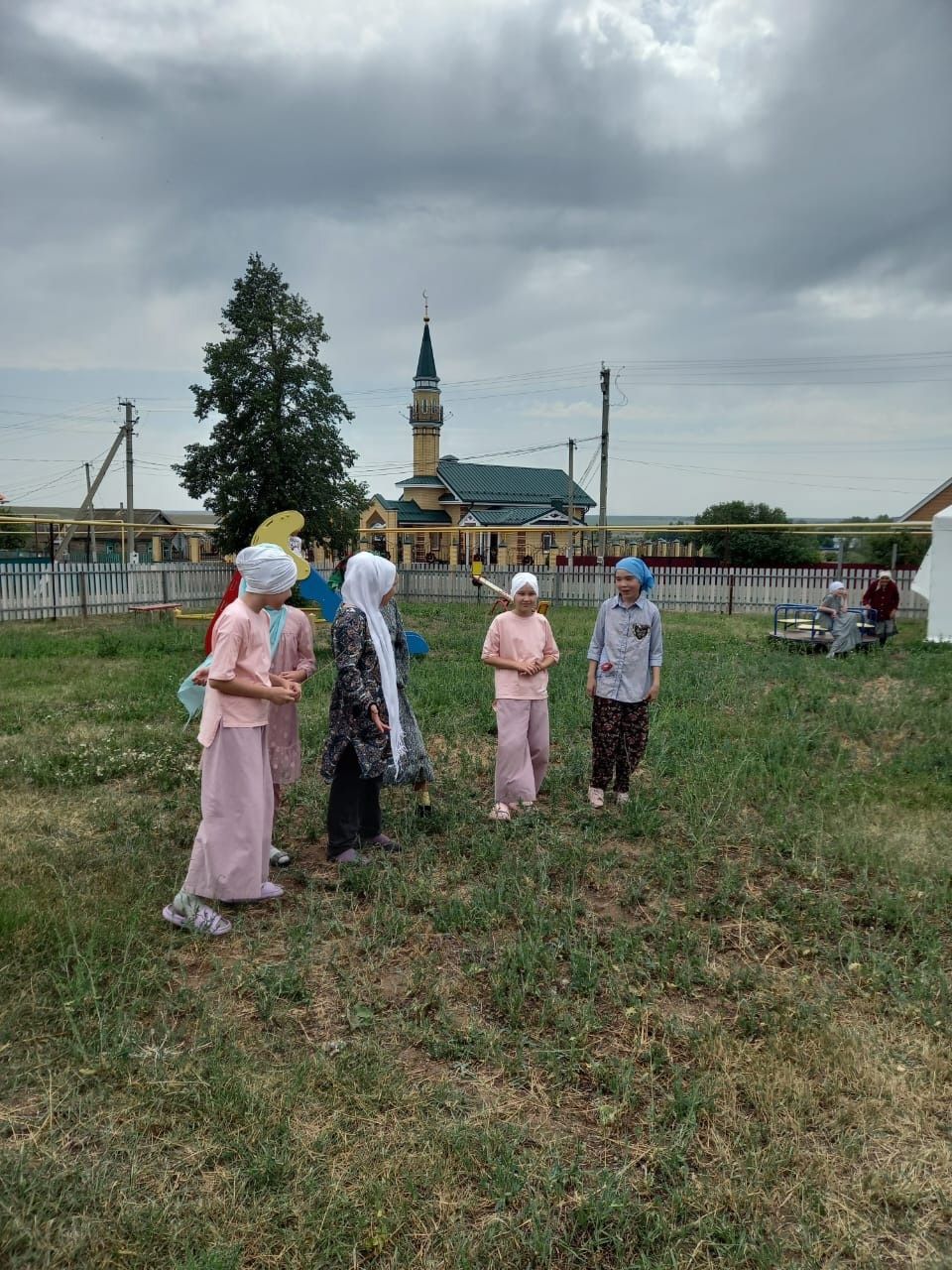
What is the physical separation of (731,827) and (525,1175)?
3.01 m

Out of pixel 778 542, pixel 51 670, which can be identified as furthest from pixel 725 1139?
pixel 778 542

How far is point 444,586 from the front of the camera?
21359mm

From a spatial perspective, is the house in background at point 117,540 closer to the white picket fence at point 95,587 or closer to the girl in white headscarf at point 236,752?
the white picket fence at point 95,587

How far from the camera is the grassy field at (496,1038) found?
223 centimetres

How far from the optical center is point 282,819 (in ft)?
17.1

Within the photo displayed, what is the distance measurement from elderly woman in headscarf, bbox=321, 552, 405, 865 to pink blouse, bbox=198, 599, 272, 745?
1.59 feet

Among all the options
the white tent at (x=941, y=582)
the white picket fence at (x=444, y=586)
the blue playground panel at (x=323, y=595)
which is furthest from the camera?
the white picket fence at (x=444, y=586)

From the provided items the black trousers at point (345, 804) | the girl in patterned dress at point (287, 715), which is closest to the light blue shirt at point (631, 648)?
the black trousers at point (345, 804)

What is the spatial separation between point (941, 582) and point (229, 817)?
41.3 ft

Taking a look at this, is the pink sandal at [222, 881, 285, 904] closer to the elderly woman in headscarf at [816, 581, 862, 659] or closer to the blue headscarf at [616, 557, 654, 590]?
the blue headscarf at [616, 557, 654, 590]

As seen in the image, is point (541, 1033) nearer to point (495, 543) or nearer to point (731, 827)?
point (731, 827)

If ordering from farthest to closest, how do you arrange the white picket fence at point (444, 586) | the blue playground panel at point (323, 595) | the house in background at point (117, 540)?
the house in background at point (117, 540)
the white picket fence at point (444, 586)
the blue playground panel at point (323, 595)

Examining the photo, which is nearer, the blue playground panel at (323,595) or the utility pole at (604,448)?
the blue playground panel at (323,595)

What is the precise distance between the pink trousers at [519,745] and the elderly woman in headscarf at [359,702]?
2.93 ft
